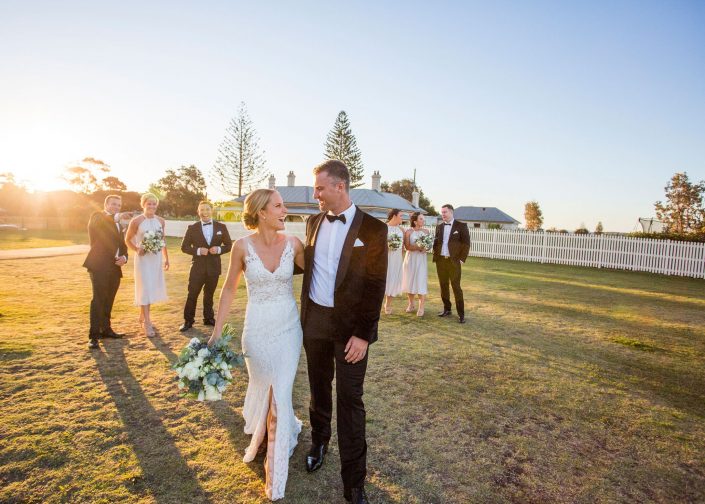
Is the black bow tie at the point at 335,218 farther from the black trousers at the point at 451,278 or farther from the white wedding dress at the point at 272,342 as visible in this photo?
the black trousers at the point at 451,278

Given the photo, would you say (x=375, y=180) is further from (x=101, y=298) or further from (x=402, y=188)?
(x=101, y=298)

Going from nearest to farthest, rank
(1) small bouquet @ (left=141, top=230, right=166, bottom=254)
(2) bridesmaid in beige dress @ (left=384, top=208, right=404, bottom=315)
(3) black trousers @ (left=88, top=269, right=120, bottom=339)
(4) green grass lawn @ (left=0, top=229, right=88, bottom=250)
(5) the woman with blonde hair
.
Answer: (3) black trousers @ (left=88, top=269, right=120, bottom=339) < (1) small bouquet @ (left=141, top=230, right=166, bottom=254) < (5) the woman with blonde hair < (2) bridesmaid in beige dress @ (left=384, top=208, right=404, bottom=315) < (4) green grass lawn @ (left=0, top=229, right=88, bottom=250)

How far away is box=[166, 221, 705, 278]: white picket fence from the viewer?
18969 mm

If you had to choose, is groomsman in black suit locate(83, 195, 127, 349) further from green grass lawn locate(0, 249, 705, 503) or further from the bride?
the bride

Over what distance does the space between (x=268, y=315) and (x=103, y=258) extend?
176 inches

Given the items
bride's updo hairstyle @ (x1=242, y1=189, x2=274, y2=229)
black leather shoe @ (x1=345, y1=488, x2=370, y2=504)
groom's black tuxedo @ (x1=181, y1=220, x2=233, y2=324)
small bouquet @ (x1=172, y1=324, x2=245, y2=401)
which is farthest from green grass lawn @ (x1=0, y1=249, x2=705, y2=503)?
bride's updo hairstyle @ (x1=242, y1=189, x2=274, y2=229)

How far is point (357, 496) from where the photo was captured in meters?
2.76

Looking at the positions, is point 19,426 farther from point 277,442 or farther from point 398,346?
point 398,346

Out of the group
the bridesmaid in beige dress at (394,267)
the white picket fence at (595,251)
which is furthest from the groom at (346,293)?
the white picket fence at (595,251)

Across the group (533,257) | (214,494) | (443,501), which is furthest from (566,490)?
(533,257)

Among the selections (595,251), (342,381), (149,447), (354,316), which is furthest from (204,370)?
(595,251)

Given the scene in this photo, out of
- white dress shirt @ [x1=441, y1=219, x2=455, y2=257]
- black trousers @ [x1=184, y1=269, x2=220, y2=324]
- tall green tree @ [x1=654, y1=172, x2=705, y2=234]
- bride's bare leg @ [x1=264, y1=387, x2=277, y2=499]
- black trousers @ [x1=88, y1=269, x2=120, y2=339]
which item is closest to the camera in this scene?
bride's bare leg @ [x1=264, y1=387, x2=277, y2=499]

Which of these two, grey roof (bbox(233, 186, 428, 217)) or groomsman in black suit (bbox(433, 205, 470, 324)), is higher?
grey roof (bbox(233, 186, 428, 217))

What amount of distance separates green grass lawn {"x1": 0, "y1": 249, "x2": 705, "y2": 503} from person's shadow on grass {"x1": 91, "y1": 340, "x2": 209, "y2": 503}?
0.02 metres
